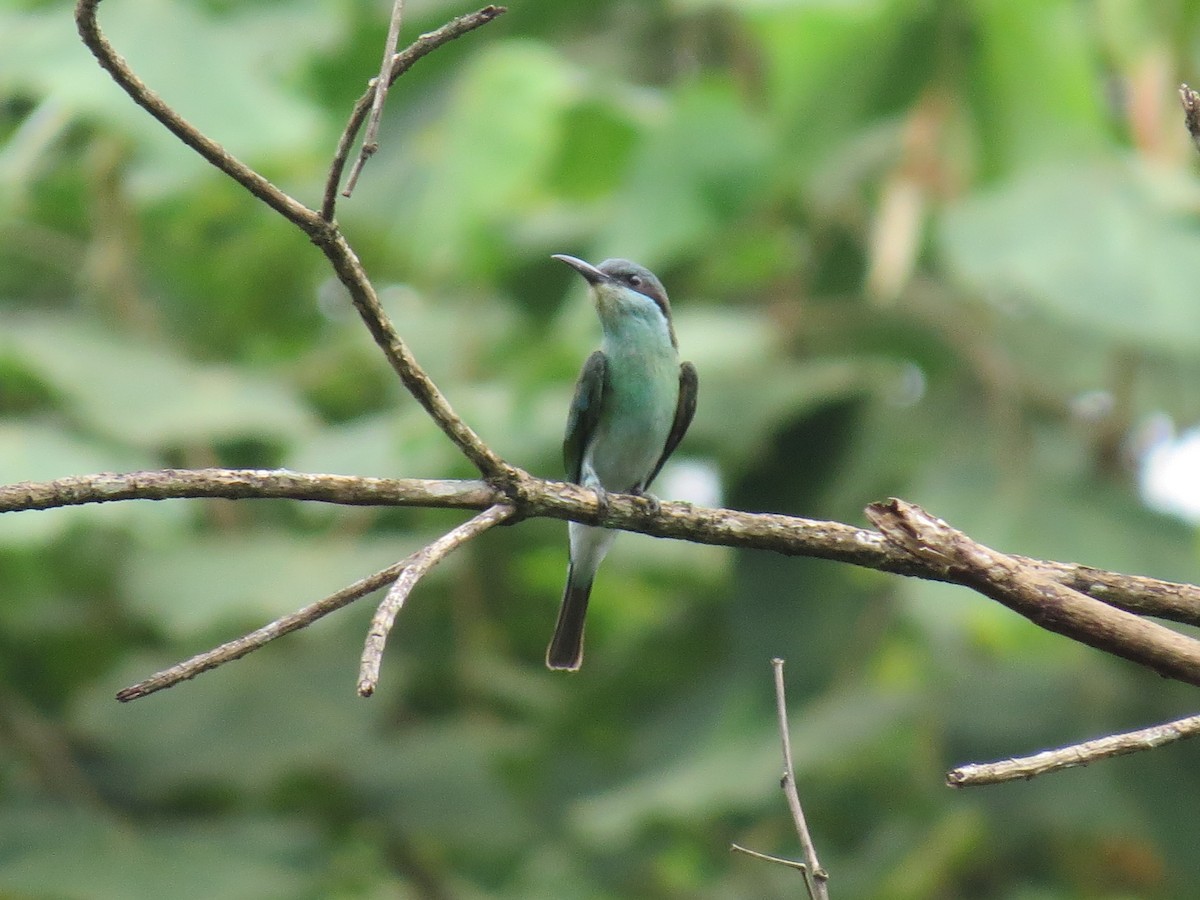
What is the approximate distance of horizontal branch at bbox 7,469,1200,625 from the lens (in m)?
2.73

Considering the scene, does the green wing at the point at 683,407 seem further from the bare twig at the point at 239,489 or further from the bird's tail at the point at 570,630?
the bare twig at the point at 239,489

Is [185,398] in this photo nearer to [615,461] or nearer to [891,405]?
[615,461]

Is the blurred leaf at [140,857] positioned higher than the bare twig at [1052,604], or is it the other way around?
the bare twig at [1052,604]

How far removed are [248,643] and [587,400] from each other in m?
3.22

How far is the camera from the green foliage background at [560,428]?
21.3 ft

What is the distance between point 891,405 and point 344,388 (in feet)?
9.58

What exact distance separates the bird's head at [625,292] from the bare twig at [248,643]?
3041mm

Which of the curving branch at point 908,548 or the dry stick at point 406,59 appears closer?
the dry stick at point 406,59

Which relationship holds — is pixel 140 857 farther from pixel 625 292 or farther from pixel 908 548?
pixel 908 548

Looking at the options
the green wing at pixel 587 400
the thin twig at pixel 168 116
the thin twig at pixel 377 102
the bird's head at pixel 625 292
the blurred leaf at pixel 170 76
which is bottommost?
the thin twig at pixel 168 116

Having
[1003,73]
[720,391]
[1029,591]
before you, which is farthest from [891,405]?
[1029,591]

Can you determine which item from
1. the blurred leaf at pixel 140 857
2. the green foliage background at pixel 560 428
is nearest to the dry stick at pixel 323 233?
the green foliage background at pixel 560 428

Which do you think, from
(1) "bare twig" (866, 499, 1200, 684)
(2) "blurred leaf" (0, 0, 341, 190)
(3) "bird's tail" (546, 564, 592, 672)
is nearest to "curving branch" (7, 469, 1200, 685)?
(1) "bare twig" (866, 499, 1200, 684)

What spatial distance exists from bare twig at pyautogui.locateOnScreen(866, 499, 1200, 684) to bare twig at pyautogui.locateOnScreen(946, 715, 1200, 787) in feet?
0.66
